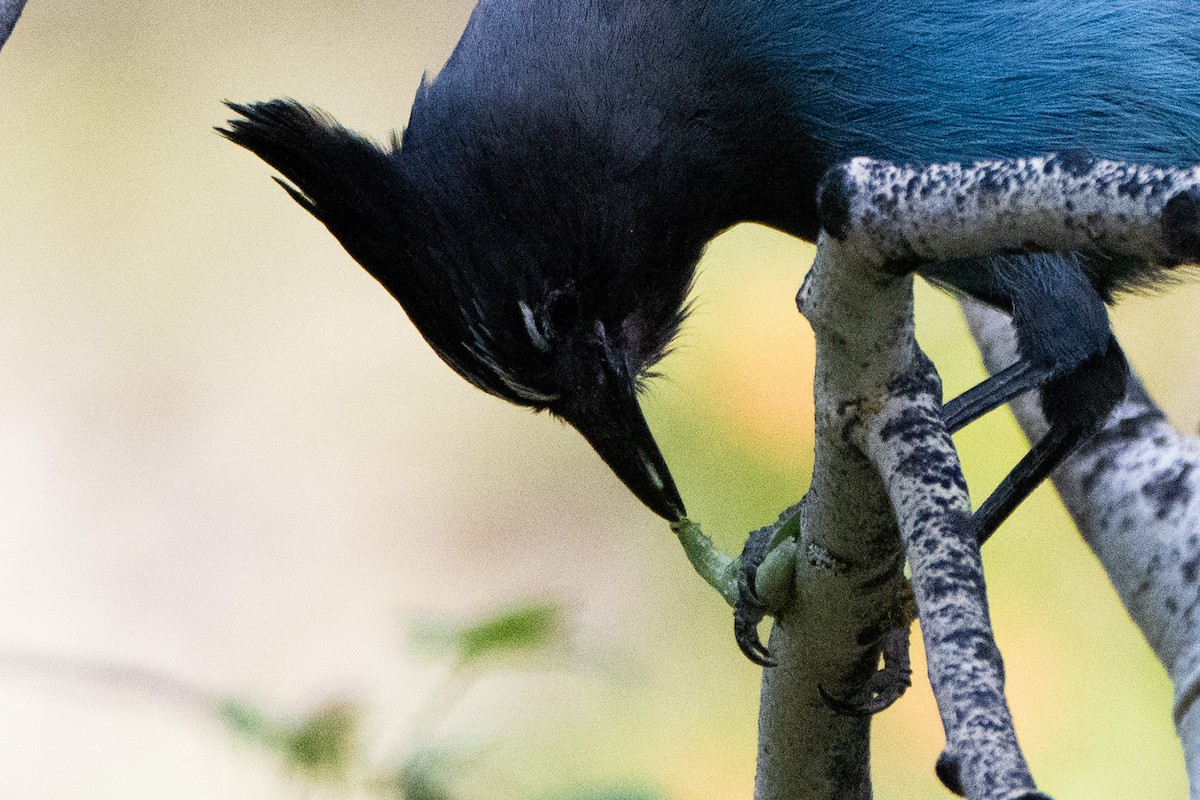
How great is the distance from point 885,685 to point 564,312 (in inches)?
29.2

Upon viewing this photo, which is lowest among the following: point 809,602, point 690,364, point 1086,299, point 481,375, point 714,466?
point 809,602

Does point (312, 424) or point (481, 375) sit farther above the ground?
Answer: point (312, 424)

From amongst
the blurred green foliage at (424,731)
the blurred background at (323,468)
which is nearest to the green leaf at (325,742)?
the blurred green foliage at (424,731)

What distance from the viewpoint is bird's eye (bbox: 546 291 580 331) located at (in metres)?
2.30

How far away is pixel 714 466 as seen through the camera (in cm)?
380

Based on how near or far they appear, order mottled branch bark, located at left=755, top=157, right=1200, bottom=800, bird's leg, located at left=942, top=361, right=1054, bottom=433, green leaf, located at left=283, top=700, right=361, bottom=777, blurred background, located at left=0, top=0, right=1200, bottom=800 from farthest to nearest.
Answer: blurred background, located at left=0, top=0, right=1200, bottom=800 < bird's leg, located at left=942, top=361, right=1054, bottom=433 < green leaf, located at left=283, top=700, right=361, bottom=777 < mottled branch bark, located at left=755, top=157, right=1200, bottom=800

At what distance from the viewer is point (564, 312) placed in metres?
Answer: 2.31

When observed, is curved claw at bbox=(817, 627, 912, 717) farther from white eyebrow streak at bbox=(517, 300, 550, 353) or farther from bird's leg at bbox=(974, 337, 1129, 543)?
white eyebrow streak at bbox=(517, 300, 550, 353)

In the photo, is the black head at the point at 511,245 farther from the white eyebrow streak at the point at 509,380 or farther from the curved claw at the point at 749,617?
the curved claw at the point at 749,617

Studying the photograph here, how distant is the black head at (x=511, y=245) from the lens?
220 centimetres

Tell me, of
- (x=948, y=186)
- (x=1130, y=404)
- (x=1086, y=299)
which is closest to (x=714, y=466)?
(x=1130, y=404)

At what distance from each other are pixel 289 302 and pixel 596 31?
2521mm

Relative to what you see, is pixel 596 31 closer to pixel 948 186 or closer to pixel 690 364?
pixel 948 186

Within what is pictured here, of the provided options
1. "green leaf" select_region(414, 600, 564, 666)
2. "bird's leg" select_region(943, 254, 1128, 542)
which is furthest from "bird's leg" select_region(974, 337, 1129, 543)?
"green leaf" select_region(414, 600, 564, 666)
